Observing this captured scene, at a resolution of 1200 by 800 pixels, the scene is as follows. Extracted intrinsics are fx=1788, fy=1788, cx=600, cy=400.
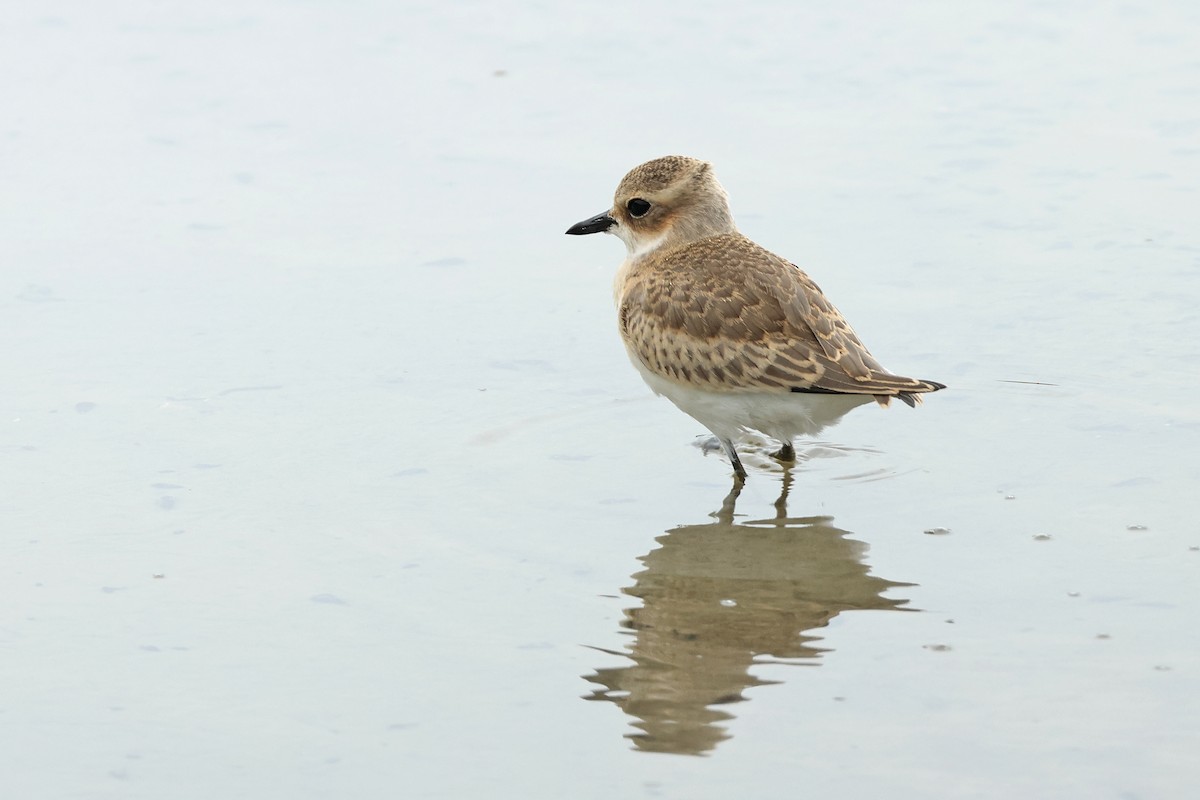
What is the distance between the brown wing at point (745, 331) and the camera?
777cm

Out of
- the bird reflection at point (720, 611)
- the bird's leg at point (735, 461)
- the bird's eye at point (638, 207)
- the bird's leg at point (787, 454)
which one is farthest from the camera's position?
the bird's eye at point (638, 207)

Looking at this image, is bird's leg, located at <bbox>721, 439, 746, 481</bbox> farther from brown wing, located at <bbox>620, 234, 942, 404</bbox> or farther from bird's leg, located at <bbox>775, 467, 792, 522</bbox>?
brown wing, located at <bbox>620, 234, 942, 404</bbox>

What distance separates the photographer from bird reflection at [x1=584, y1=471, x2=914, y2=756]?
5930 millimetres

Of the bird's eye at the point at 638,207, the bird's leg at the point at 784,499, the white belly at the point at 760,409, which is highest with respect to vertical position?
the bird's eye at the point at 638,207

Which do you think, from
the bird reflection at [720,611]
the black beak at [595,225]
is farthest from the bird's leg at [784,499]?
the black beak at [595,225]

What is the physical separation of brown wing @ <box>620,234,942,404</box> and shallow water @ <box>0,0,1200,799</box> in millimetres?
501

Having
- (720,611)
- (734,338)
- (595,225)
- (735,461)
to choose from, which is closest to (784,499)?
(735,461)

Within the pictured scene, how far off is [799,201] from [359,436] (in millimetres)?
3693

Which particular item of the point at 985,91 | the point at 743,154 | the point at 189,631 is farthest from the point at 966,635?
the point at 985,91

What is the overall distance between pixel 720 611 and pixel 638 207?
2823 mm

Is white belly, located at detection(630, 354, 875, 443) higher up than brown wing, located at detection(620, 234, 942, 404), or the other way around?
brown wing, located at detection(620, 234, 942, 404)

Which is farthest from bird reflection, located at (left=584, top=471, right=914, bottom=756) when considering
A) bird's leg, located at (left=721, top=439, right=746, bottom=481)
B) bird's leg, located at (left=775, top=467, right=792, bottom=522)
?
bird's leg, located at (left=721, top=439, right=746, bottom=481)

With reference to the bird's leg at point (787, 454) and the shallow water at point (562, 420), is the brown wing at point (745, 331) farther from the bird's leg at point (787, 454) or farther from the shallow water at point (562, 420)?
the bird's leg at point (787, 454)

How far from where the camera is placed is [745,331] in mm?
8031
